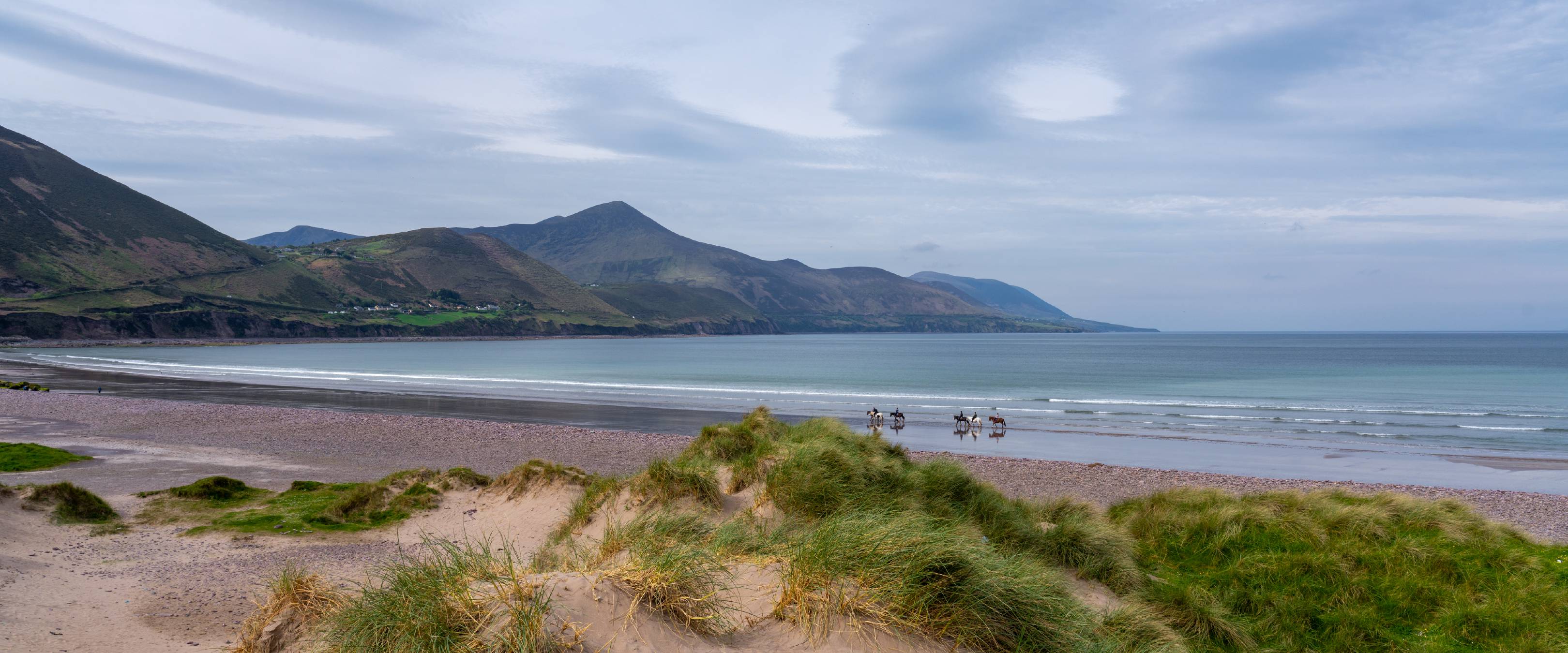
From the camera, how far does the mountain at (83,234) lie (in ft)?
412

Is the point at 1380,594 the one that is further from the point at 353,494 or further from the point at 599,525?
the point at 353,494

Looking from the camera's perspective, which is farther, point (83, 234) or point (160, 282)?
point (83, 234)

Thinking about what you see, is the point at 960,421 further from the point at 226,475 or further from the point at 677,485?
the point at 226,475

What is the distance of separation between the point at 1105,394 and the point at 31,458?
142 feet

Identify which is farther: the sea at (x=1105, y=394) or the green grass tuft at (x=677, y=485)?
the sea at (x=1105, y=394)

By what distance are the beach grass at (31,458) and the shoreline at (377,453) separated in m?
0.45

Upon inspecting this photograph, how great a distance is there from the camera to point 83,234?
14012cm

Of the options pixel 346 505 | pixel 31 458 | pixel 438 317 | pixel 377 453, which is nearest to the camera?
pixel 346 505

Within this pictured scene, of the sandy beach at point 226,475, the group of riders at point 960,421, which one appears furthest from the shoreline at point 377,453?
the group of riders at point 960,421

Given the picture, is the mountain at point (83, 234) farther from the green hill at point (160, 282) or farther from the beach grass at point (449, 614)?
the beach grass at point (449, 614)

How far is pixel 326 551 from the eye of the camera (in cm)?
916

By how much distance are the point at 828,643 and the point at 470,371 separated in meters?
63.1

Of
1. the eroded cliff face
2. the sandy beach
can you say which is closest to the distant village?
the eroded cliff face

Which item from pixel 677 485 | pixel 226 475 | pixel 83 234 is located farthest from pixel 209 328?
pixel 677 485
